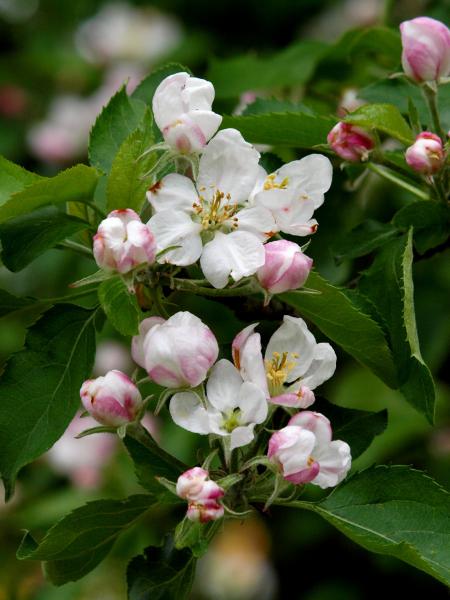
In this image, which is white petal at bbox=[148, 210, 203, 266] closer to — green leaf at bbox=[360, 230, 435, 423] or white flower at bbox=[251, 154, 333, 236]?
white flower at bbox=[251, 154, 333, 236]

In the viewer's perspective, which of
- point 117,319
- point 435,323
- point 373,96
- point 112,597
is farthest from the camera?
point 112,597

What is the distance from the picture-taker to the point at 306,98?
200cm

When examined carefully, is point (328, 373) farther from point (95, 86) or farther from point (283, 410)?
point (95, 86)

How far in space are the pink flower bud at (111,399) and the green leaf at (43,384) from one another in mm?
74

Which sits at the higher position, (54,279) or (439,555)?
(439,555)

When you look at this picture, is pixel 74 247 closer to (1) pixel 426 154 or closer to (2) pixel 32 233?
(2) pixel 32 233

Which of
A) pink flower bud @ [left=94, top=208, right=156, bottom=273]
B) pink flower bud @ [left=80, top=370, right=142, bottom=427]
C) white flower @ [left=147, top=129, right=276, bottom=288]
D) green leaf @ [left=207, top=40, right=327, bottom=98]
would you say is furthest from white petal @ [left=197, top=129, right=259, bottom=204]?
green leaf @ [left=207, top=40, right=327, bottom=98]

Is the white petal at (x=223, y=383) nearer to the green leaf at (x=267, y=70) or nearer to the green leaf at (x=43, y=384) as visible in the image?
the green leaf at (x=43, y=384)

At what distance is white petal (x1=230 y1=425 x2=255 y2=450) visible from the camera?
1.06 m

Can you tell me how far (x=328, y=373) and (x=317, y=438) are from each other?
9 cm

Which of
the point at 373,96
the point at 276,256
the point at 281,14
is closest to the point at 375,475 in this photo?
the point at 276,256

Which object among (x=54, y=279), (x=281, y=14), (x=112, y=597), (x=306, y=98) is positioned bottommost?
(x=112, y=597)

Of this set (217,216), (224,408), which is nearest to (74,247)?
(217,216)

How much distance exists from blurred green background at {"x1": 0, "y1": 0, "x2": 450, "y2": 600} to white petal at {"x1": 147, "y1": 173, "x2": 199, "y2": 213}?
228 mm
